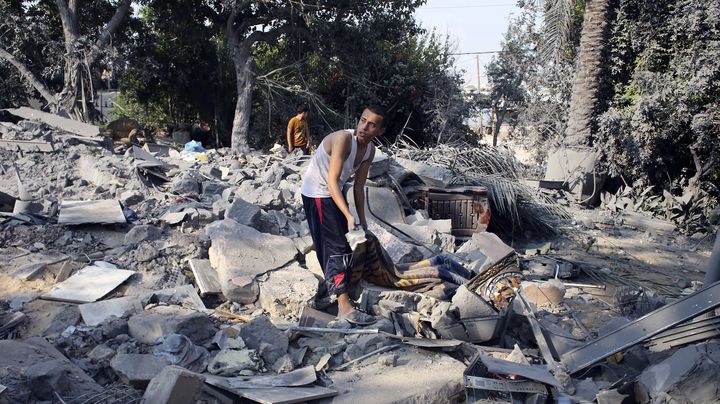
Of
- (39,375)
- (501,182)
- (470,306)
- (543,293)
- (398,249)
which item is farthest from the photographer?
(501,182)

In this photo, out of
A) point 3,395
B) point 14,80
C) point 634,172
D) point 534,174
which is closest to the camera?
point 3,395

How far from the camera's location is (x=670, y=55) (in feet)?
37.0

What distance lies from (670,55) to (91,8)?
46.4 feet

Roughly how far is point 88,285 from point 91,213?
1.55 m

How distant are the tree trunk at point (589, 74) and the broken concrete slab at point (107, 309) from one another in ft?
31.3

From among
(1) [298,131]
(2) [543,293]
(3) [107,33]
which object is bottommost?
(2) [543,293]

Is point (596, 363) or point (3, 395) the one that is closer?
point (3, 395)

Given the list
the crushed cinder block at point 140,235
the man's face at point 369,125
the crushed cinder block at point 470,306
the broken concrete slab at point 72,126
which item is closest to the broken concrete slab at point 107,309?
the crushed cinder block at point 140,235

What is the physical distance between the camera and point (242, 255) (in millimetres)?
4680

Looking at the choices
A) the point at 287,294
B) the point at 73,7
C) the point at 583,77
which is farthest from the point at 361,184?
the point at 73,7

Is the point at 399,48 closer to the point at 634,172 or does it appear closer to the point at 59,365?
the point at 634,172

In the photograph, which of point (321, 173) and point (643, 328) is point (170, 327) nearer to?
point (321, 173)

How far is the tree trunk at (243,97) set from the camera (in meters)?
14.4

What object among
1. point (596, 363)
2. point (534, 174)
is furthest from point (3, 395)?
point (534, 174)
